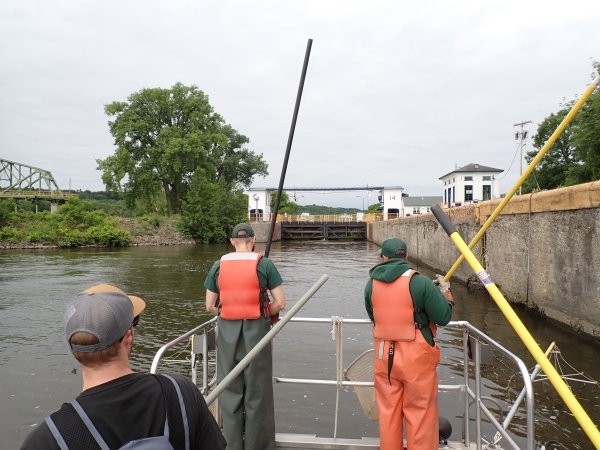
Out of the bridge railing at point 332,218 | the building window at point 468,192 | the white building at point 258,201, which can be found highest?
the building window at point 468,192

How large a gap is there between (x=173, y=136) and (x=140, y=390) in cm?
4819

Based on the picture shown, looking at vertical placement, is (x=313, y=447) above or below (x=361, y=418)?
above

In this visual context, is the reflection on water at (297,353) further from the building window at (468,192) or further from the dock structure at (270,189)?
the building window at (468,192)

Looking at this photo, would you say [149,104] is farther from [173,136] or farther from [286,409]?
[286,409]

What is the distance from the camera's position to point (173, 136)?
4666cm

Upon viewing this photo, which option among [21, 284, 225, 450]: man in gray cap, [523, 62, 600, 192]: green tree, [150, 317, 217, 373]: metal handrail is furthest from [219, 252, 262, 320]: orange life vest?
[523, 62, 600, 192]: green tree

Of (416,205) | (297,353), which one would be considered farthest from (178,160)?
(416,205)

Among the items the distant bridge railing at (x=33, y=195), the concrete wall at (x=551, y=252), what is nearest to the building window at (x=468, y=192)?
the distant bridge railing at (x=33, y=195)

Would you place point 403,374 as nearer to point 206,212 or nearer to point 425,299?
point 425,299

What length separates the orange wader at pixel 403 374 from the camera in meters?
2.93

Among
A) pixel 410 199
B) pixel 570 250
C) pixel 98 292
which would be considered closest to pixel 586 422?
pixel 98 292

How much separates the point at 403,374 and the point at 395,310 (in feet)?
1.38

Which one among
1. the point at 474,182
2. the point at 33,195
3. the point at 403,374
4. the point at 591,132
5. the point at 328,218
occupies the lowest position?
the point at 403,374

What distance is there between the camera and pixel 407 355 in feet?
9.78
